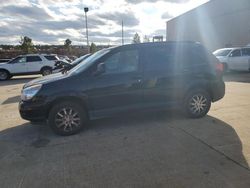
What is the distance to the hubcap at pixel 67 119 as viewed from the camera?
561 cm

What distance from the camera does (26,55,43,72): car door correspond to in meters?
20.0

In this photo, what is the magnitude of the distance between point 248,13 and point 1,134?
3026cm

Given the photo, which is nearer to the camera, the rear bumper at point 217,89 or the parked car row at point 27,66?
the rear bumper at point 217,89

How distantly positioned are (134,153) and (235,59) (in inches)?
590

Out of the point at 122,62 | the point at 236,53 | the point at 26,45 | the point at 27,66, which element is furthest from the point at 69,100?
the point at 26,45

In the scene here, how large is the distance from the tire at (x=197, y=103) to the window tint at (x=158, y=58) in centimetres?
87

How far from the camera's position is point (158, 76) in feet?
19.9

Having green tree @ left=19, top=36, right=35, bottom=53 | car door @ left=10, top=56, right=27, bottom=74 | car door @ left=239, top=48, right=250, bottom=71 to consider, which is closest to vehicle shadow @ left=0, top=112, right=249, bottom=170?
car door @ left=239, top=48, right=250, bottom=71

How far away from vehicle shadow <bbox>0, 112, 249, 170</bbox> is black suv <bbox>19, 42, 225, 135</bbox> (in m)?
0.33

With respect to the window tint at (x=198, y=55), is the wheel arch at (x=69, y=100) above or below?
below

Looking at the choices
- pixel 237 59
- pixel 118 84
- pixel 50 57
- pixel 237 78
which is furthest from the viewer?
pixel 50 57

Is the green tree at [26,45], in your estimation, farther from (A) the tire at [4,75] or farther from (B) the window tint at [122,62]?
(B) the window tint at [122,62]

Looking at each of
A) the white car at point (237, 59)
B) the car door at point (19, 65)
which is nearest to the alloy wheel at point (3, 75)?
the car door at point (19, 65)

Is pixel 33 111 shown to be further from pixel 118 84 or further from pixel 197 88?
pixel 197 88
